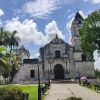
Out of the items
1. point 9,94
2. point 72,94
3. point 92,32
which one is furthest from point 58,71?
point 9,94

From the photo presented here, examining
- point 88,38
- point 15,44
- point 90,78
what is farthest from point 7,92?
point 15,44

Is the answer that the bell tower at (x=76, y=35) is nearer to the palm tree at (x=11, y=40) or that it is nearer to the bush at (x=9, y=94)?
the palm tree at (x=11, y=40)

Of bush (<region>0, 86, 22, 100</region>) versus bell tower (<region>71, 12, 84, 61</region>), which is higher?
bell tower (<region>71, 12, 84, 61</region>)

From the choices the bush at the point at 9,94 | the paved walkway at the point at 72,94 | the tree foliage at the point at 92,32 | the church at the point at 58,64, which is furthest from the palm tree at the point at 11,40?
the bush at the point at 9,94

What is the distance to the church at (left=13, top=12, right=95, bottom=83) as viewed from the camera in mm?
74875

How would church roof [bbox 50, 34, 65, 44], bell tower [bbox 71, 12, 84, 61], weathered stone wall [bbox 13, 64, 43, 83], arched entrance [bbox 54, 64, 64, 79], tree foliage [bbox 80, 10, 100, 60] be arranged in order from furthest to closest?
church roof [bbox 50, 34, 65, 44] < bell tower [bbox 71, 12, 84, 61] < weathered stone wall [bbox 13, 64, 43, 83] < arched entrance [bbox 54, 64, 64, 79] < tree foliage [bbox 80, 10, 100, 60]

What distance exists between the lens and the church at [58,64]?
7488 cm

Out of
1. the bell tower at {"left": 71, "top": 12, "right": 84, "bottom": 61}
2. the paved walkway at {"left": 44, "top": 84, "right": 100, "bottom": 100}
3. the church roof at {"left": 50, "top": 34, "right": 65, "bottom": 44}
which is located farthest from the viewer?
the church roof at {"left": 50, "top": 34, "right": 65, "bottom": 44}

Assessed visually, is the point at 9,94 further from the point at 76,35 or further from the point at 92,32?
the point at 76,35

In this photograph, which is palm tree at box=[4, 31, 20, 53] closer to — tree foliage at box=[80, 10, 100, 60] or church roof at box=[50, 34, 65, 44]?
church roof at box=[50, 34, 65, 44]

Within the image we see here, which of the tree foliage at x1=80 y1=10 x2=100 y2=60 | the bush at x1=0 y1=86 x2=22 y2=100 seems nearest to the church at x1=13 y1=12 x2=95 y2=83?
the tree foliage at x1=80 y1=10 x2=100 y2=60

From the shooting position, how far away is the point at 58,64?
2963 inches

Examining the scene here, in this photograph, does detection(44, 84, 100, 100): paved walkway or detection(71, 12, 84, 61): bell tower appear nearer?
detection(44, 84, 100, 100): paved walkway

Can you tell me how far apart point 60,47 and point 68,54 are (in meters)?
2.31
